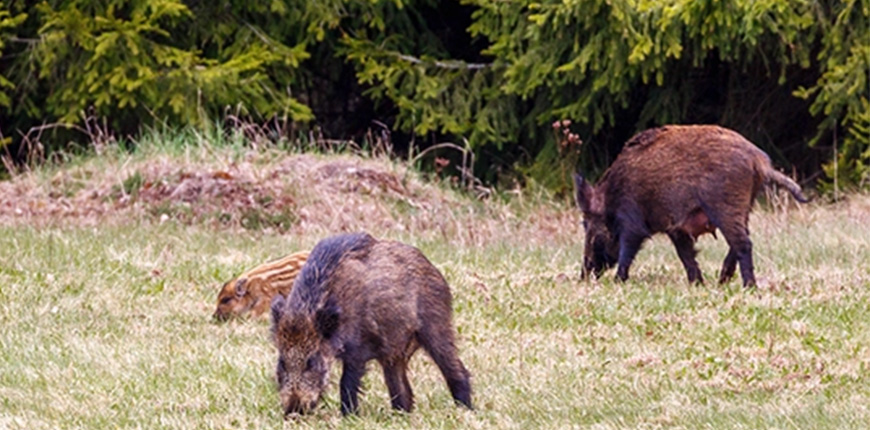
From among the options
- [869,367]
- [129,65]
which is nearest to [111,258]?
[869,367]

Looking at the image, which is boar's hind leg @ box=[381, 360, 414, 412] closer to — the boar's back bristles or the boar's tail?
the boar's back bristles

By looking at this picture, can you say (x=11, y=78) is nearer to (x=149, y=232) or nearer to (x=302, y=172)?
(x=302, y=172)

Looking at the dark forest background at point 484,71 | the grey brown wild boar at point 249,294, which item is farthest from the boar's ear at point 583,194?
the dark forest background at point 484,71

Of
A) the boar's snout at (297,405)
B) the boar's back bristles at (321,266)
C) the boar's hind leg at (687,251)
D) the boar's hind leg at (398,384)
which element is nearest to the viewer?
the boar's snout at (297,405)

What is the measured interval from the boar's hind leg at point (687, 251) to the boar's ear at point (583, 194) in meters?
0.78

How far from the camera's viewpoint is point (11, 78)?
72.7 ft

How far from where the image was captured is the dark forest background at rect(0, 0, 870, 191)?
62.4ft

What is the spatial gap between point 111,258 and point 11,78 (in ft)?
34.4

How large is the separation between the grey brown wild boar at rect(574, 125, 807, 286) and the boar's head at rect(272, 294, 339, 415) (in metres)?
5.28

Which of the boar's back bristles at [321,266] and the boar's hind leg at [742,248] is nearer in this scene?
the boar's back bristles at [321,266]

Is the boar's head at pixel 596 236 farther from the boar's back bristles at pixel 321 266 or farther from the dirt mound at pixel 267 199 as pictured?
the boar's back bristles at pixel 321 266

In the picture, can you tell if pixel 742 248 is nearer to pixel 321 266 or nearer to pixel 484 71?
pixel 321 266

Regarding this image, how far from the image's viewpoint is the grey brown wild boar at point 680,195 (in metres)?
11.6

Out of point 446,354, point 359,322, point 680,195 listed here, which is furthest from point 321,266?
point 680,195
